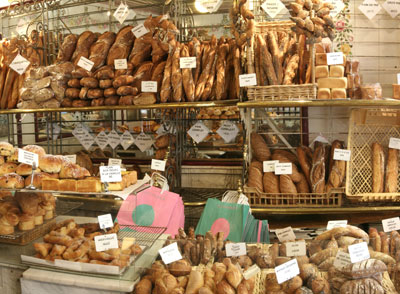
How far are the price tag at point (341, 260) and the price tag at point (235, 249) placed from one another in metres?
0.36

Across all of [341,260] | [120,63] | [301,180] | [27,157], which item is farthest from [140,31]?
[341,260]

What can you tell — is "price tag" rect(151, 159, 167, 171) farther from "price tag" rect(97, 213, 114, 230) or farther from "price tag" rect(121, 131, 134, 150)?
"price tag" rect(97, 213, 114, 230)

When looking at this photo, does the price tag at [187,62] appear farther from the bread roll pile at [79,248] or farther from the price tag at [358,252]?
the price tag at [358,252]

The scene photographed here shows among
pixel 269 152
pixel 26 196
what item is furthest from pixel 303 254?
pixel 26 196

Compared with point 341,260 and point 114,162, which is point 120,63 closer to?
point 114,162

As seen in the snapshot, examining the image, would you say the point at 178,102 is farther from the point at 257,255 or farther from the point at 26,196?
the point at 257,255

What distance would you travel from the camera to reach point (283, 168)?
277cm

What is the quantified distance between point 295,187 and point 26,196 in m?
1.65

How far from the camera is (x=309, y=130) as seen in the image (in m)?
3.27

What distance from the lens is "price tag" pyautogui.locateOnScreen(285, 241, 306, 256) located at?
5.57 feet

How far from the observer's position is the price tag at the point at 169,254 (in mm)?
1698

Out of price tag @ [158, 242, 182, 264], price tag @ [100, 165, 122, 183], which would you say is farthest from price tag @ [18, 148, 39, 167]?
price tag @ [158, 242, 182, 264]

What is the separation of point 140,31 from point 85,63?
0.48 metres

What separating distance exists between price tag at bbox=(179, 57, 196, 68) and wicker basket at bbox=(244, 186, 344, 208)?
942mm
